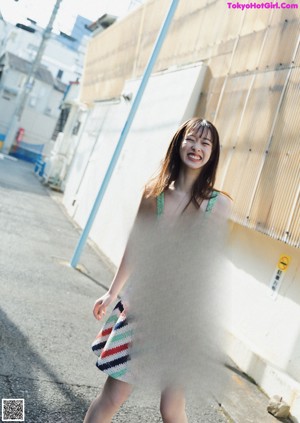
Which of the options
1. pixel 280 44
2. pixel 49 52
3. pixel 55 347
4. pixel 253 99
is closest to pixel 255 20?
pixel 280 44

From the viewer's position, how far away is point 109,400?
2.15m

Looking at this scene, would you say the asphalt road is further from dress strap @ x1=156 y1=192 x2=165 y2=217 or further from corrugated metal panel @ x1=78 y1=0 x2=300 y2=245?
corrugated metal panel @ x1=78 y1=0 x2=300 y2=245

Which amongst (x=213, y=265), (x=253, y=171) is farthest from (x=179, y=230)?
(x=253, y=171)

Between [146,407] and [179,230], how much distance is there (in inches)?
71.0

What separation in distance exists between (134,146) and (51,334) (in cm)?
571

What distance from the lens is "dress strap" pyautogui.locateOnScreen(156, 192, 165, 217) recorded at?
2211mm

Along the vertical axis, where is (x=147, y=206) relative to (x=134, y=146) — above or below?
below

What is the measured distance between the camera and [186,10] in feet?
28.5

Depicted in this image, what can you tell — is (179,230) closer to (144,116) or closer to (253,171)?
(253,171)

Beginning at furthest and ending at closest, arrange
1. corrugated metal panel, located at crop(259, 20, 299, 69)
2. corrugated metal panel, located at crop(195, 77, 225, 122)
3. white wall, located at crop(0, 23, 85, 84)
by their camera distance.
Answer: white wall, located at crop(0, 23, 85, 84)
corrugated metal panel, located at crop(195, 77, 225, 122)
corrugated metal panel, located at crop(259, 20, 299, 69)

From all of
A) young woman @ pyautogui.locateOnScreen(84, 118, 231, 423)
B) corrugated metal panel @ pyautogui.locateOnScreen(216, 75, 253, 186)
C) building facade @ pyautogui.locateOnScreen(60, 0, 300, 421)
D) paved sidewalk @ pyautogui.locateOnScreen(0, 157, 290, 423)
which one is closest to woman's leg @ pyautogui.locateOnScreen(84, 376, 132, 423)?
young woman @ pyautogui.locateOnScreen(84, 118, 231, 423)

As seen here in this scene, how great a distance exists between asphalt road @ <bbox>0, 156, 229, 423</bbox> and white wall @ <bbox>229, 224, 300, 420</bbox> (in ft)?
2.74

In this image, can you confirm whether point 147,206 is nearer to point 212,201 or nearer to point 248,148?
point 212,201

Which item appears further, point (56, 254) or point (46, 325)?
point (56, 254)
